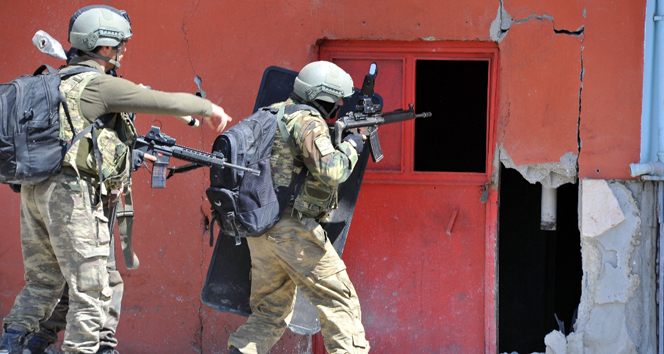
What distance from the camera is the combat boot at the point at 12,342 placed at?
3174mm

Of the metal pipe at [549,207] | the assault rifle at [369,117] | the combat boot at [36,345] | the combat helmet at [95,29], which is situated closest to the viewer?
the combat helmet at [95,29]

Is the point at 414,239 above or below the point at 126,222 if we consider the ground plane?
below

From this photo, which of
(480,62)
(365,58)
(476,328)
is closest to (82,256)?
(365,58)

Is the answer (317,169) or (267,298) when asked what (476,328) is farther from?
(317,169)

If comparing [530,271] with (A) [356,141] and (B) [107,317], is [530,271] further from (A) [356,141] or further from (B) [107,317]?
(B) [107,317]

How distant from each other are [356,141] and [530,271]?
2136 millimetres

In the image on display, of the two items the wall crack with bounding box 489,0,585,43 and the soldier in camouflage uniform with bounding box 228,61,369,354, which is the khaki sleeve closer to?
the soldier in camouflage uniform with bounding box 228,61,369,354

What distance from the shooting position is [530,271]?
197 inches

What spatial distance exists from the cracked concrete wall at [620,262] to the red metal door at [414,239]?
0.59 metres

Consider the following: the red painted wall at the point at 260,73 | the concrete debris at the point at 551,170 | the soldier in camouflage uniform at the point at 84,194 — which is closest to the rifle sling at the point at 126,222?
the soldier in camouflage uniform at the point at 84,194

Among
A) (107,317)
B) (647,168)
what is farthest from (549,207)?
(107,317)

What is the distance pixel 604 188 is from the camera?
13.2 ft

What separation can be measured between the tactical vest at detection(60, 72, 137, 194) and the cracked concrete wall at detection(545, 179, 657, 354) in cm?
262

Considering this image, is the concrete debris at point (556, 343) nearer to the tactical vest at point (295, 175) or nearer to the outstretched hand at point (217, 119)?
the tactical vest at point (295, 175)
